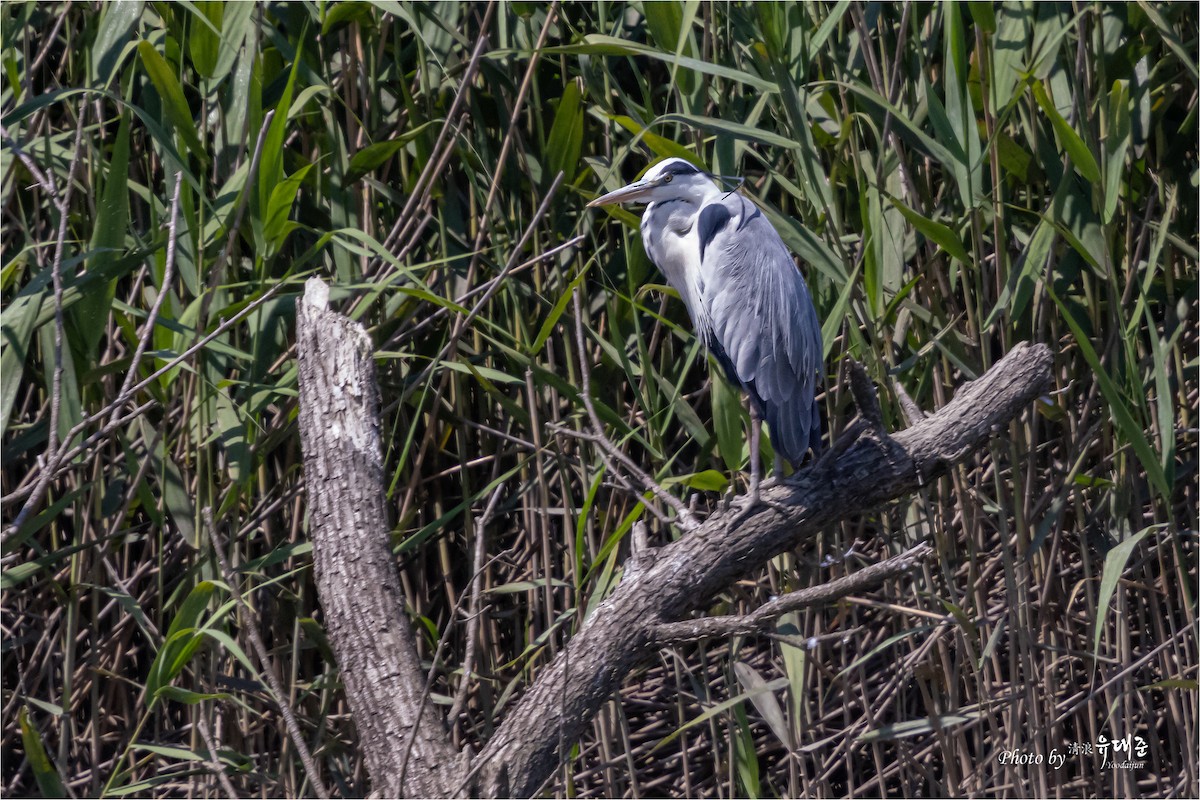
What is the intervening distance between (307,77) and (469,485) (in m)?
0.87

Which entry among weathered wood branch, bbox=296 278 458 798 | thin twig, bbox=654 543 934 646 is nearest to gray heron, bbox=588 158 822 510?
thin twig, bbox=654 543 934 646

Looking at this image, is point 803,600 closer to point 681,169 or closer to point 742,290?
point 742,290

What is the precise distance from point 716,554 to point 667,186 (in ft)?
2.51

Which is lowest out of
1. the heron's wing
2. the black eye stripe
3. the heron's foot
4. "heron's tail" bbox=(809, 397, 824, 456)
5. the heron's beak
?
"heron's tail" bbox=(809, 397, 824, 456)

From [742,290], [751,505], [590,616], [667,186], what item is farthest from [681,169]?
[590,616]

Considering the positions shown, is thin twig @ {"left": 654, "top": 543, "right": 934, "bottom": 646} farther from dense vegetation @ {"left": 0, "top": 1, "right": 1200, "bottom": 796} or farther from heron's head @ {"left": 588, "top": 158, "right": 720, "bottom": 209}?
heron's head @ {"left": 588, "top": 158, "right": 720, "bottom": 209}

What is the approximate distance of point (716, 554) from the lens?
4.49ft

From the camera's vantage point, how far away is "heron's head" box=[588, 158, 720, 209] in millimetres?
1827

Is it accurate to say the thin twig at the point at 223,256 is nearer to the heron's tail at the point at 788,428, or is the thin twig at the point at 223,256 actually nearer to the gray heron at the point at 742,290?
the gray heron at the point at 742,290

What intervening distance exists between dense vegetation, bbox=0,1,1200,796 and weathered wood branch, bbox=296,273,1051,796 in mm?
255

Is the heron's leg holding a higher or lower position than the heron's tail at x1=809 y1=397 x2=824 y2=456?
higher

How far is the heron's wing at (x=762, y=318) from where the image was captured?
1721mm

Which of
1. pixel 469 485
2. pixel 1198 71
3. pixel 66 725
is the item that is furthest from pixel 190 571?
pixel 1198 71

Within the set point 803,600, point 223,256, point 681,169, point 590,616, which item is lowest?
point 590,616
